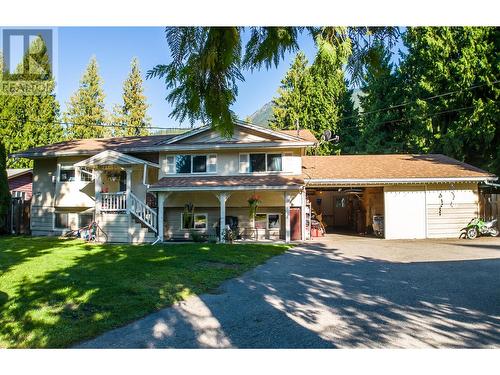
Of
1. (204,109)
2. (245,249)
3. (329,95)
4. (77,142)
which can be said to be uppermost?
(329,95)

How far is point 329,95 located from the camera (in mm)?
36156

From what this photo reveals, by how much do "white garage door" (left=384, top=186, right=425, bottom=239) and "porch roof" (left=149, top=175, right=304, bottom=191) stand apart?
4.95 m

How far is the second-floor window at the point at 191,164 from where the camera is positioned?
61.6 ft

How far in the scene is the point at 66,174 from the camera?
20.0 m

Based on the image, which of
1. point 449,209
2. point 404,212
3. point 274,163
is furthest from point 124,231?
point 449,209

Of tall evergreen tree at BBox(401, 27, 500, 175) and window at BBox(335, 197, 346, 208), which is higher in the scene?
tall evergreen tree at BBox(401, 27, 500, 175)

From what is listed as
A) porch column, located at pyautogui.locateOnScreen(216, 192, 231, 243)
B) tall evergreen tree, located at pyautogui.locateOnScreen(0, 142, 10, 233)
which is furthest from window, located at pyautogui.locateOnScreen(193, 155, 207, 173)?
tall evergreen tree, located at pyautogui.locateOnScreen(0, 142, 10, 233)

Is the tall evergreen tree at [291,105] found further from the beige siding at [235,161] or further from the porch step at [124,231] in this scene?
the porch step at [124,231]

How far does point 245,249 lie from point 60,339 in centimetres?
944

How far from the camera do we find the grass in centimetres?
490

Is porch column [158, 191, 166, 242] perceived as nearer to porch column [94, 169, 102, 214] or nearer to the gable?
porch column [94, 169, 102, 214]

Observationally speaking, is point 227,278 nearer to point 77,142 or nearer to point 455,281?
point 455,281
